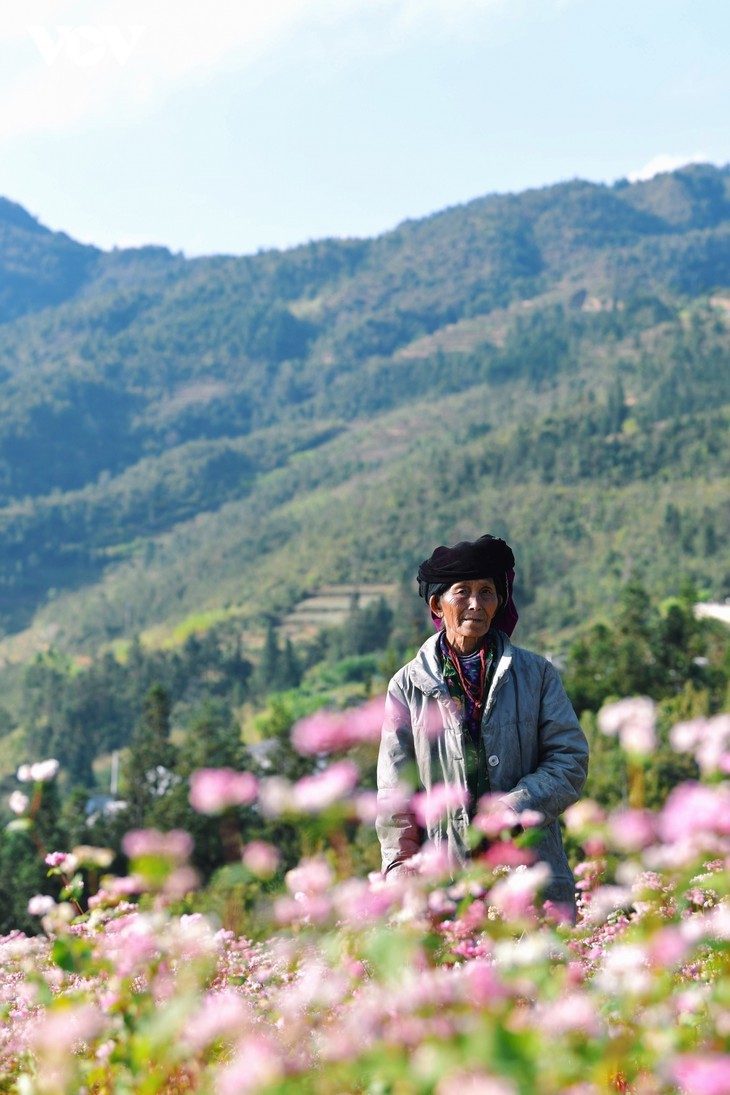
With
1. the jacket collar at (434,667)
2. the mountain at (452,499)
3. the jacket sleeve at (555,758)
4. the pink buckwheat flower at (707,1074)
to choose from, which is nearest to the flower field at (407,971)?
the pink buckwheat flower at (707,1074)

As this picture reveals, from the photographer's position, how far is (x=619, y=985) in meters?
1.97

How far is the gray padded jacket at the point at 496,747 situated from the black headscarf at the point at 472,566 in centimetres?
22

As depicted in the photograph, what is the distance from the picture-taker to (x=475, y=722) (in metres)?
3.96

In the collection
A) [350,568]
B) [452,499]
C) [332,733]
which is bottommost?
[350,568]

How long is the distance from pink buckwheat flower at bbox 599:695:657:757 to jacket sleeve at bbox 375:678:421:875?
1413 mm

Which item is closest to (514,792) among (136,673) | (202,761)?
(202,761)

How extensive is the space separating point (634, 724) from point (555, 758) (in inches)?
73.4

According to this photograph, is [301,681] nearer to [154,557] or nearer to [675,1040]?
[154,557]

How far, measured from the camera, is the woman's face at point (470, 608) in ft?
13.1

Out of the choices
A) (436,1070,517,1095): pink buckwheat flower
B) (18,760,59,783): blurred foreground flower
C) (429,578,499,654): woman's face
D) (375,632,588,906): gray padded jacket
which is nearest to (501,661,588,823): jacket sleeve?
(375,632,588,906): gray padded jacket

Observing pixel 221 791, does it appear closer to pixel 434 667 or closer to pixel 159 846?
pixel 159 846

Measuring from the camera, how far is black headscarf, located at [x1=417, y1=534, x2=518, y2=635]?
13.0ft

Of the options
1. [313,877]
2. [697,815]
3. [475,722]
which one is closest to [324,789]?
[313,877]

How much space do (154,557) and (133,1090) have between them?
14404 cm
